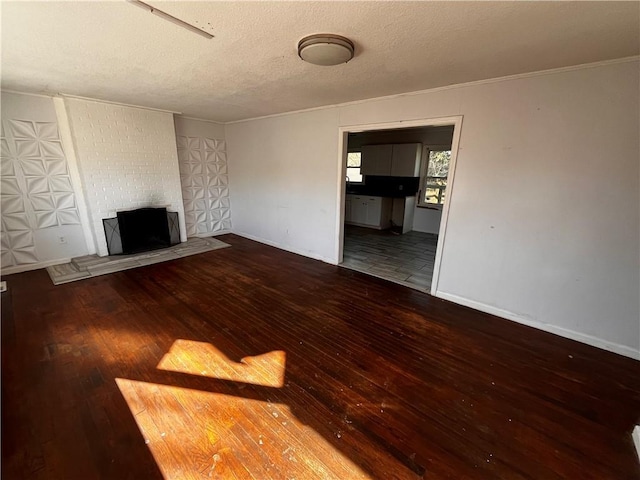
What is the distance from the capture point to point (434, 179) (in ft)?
21.2

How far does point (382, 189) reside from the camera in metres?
7.32

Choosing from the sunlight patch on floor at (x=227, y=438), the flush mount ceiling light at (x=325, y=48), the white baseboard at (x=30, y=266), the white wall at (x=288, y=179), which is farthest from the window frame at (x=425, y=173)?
the white baseboard at (x=30, y=266)

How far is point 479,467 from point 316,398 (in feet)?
3.32

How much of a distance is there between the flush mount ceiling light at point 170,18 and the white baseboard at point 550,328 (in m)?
3.55

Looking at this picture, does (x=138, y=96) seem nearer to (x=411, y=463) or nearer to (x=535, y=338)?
(x=411, y=463)

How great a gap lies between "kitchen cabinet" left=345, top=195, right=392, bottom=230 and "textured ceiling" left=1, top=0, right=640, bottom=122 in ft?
12.6

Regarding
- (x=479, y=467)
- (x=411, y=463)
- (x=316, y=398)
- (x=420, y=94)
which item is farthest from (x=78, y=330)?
(x=420, y=94)

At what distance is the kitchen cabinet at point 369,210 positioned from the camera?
690cm

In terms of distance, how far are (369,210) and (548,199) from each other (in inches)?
181

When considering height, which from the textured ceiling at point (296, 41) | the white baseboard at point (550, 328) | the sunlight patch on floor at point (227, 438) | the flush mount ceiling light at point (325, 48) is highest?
the textured ceiling at point (296, 41)

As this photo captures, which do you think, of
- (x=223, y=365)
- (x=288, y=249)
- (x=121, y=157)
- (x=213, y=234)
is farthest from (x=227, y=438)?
(x=213, y=234)

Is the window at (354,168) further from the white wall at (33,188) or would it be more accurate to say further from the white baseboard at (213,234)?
the white wall at (33,188)

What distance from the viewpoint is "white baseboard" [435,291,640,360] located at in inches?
95.4

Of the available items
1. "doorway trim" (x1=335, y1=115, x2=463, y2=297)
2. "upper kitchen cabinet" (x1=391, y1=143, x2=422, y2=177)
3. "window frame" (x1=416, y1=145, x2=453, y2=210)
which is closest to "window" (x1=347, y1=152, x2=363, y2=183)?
"upper kitchen cabinet" (x1=391, y1=143, x2=422, y2=177)
